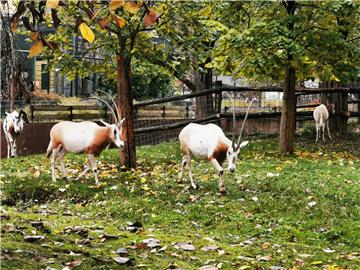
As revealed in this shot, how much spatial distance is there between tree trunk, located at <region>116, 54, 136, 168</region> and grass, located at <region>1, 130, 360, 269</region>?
42 centimetres

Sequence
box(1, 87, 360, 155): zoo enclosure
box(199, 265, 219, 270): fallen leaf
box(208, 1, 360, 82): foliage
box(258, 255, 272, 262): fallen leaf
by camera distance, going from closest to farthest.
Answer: box(199, 265, 219, 270): fallen leaf → box(258, 255, 272, 262): fallen leaf → box(208, 1, 360, 82): foliage → box(1, 87, 360, 155): zoo enclosure

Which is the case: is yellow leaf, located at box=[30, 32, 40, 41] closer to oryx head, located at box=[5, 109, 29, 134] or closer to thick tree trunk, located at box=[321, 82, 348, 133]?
oryx head, located at box=[5, 109, 29, 134]

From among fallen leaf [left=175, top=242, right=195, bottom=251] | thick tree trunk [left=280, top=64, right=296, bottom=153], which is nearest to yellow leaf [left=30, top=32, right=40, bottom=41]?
fallen leaf [left=175, top=242, right=195, bottom=251]

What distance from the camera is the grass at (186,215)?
5.50m

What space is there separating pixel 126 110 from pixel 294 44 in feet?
12.0

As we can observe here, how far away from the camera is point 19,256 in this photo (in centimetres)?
460

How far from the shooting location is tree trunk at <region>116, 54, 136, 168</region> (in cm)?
1202

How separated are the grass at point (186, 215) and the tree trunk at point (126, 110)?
42 centimetres

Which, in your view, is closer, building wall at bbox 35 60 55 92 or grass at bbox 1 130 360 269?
grass at bbox 1 130 360 269

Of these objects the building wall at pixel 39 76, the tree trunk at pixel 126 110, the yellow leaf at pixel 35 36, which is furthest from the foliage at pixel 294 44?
the building wall at pixel 39 76

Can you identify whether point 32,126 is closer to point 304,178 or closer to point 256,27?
point 256,27

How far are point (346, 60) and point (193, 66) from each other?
339 cm

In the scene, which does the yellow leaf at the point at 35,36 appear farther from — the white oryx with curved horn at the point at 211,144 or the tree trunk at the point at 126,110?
the tree trunk at the point at 126,110

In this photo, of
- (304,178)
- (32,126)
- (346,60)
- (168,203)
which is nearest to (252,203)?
(168,203)
